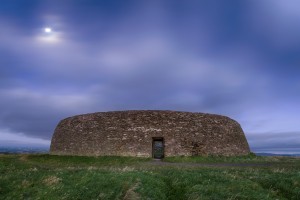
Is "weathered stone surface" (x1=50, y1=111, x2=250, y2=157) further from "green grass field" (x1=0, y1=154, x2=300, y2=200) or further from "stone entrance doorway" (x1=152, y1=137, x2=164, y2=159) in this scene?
"green grass field" (x1=0, y1=154, x2=300, y2=200)

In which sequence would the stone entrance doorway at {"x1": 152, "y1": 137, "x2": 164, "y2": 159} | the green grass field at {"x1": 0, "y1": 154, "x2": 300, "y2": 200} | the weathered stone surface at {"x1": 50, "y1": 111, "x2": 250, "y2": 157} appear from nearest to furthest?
the green grass field at {"x1": 0, "y1": 154, "x2": 300, "y2": 200} → the weathered stone surface at {"x1": 50, "y1": 111, "x2": 250, "y2": 157} → the stone entrance doorway at {"x1": 152, "y1": 137, "x2": 164, "y2": 159}

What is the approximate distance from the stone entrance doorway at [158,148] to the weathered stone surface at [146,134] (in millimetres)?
960

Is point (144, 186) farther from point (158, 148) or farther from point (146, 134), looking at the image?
point (158, 148)

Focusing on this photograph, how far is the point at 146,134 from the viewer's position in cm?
3406

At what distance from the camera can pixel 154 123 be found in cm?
3469

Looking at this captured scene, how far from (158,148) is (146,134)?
9.75 feet

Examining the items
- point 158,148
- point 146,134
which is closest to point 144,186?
point 146,134

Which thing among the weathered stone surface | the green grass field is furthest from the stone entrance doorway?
the green grass field

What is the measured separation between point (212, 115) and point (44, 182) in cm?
2572

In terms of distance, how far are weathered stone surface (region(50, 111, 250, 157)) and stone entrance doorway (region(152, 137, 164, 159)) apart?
3.15 ft

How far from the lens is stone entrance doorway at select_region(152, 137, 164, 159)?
114ft

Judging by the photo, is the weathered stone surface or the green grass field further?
the weathered stone surface

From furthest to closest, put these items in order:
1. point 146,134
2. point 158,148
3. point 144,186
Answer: point 158,148 < point 146,134 < point 144,186

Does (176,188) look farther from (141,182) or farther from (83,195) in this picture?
(83,195)
